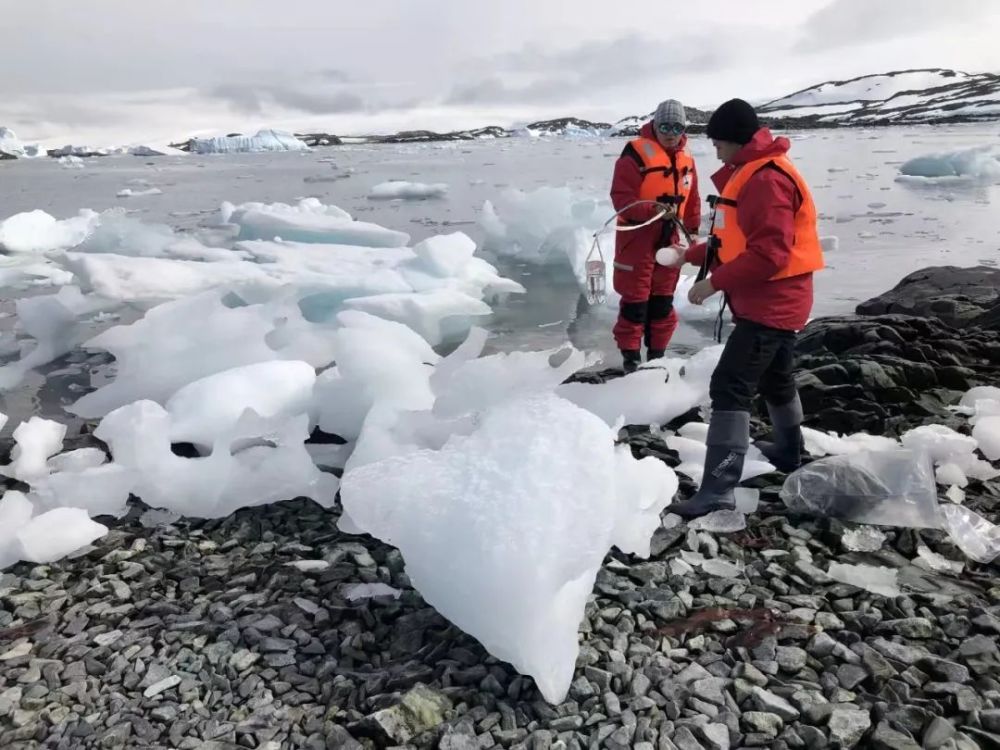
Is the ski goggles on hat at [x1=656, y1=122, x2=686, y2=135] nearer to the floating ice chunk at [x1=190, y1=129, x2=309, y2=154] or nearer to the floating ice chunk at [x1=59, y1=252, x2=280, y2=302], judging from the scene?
the floating ice chunk at [x1=59, y1=252, x2=280, y2=302]

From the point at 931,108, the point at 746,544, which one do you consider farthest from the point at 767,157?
the point at 931,108

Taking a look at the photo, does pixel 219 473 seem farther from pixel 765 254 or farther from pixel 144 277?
pixel 144 277

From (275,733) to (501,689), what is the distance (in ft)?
2.06

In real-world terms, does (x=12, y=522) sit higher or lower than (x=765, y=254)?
lower

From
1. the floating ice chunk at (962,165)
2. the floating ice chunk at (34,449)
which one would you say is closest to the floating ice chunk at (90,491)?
the floating ice chunk at (34,449)

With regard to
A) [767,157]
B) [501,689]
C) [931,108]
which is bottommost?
[931,108]

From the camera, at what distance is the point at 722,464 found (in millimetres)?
3324

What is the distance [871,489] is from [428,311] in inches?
203

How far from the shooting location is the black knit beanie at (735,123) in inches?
123

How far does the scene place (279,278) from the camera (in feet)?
28.7

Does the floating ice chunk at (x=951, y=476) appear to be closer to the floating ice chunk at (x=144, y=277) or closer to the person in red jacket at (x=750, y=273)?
the person in red jacket at (x=750, y=273)

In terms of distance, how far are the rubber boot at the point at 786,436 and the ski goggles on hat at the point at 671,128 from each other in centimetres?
214

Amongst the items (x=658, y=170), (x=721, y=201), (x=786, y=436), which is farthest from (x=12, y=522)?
(x=658, y=170)

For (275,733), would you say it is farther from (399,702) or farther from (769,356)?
(769,356)
